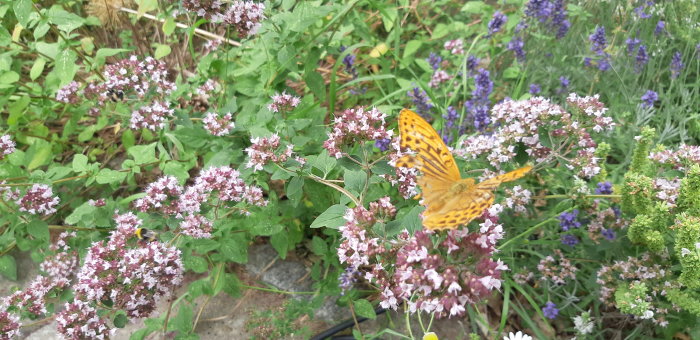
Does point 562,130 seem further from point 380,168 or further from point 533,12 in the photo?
point 533,12

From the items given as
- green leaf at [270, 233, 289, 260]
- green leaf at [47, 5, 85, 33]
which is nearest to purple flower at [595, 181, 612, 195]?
green leaf at [270, 233, 289, 260]

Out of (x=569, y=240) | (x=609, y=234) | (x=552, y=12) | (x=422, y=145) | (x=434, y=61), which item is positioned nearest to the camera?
(x=422, y=145)

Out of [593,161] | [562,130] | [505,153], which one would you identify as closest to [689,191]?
[593,161]

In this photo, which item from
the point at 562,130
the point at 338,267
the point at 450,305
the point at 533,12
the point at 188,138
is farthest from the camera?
the point at 533,12

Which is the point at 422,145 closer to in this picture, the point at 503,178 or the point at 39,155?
the point at 503,178

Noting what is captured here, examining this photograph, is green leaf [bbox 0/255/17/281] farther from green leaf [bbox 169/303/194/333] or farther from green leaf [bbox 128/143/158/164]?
green leaf [bbox 169/303/194/333]

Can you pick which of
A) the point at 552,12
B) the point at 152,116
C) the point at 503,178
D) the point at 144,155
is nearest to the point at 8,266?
the point at 144,155
